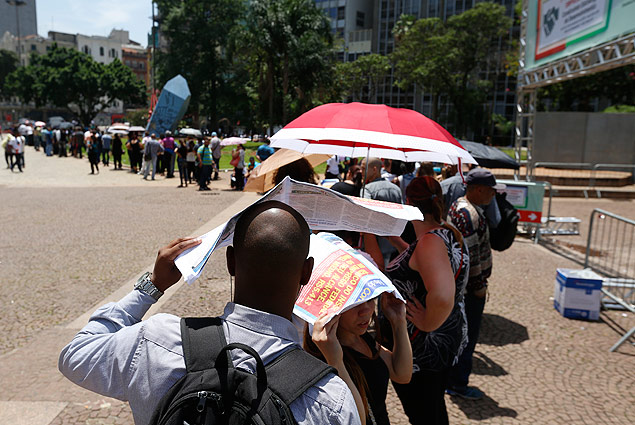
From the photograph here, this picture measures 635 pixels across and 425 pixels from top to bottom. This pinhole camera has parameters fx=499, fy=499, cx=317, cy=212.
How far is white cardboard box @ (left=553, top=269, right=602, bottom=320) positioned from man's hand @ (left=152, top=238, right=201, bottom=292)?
5.63 metres

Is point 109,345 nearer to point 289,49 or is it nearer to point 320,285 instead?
point 320,285

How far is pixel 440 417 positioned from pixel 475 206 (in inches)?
75.4

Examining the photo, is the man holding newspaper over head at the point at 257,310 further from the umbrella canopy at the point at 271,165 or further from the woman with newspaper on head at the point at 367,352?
the umbrella canopy at the point at 271,165

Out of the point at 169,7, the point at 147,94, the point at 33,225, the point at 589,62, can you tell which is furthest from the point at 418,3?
the point at 33,225

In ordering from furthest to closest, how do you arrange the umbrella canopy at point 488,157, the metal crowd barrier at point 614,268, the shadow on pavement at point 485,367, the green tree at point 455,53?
the green tree at point 455,53 → the umbrella canopy at point 488,157 → the metal crowd barrier at point 614,268 → the shadow on pavement at point 485,367

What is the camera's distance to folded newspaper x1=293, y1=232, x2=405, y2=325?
1.73 metres

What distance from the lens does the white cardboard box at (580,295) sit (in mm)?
5996

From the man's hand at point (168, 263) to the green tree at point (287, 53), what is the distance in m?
35.5

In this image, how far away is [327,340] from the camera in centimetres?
163

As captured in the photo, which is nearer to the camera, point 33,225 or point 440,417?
point 440,417

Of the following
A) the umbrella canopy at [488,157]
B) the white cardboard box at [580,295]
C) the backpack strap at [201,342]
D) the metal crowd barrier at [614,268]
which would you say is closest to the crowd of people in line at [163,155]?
the umbrella canopy at [488,157]

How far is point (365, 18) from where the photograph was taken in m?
73.9

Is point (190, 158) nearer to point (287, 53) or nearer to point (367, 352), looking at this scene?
point (367, 352)

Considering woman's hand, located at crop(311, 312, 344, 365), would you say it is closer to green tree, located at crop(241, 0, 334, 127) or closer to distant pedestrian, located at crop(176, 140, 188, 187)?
distant pedestrian, located at crop(176, 140, 188, 187)
